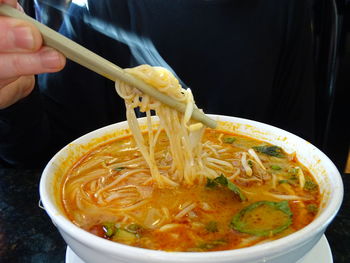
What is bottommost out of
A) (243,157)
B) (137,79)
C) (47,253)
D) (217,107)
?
(217,107)

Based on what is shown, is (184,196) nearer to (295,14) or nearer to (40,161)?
(40,161)

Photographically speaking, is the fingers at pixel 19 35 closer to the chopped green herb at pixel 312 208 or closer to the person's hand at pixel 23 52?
the person's hand at pixel 23 52

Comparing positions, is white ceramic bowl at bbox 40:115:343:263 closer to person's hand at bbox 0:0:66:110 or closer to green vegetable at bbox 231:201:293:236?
green vegetable at bbox 231:201:293:236

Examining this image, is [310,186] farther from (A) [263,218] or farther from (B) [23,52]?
(B) [23,52]

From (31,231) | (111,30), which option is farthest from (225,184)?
(111,30)

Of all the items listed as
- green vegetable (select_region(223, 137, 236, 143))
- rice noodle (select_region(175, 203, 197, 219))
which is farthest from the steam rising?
rice noodle (select_region(175, 203, 197, 219))

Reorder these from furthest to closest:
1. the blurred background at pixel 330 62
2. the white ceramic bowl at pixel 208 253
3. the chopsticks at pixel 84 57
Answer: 1. the blurred background at pixel 330 62
2. the chopsticks at pixel 84 57
3. the white ceramic bowl at pixel 208 253

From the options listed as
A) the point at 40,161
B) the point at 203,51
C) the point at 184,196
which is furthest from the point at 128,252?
the point at 203,51

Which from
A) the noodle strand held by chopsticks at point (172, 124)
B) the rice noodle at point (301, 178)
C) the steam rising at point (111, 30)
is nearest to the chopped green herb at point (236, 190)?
the noodle strand held by chopsticks at point (172, 124)
